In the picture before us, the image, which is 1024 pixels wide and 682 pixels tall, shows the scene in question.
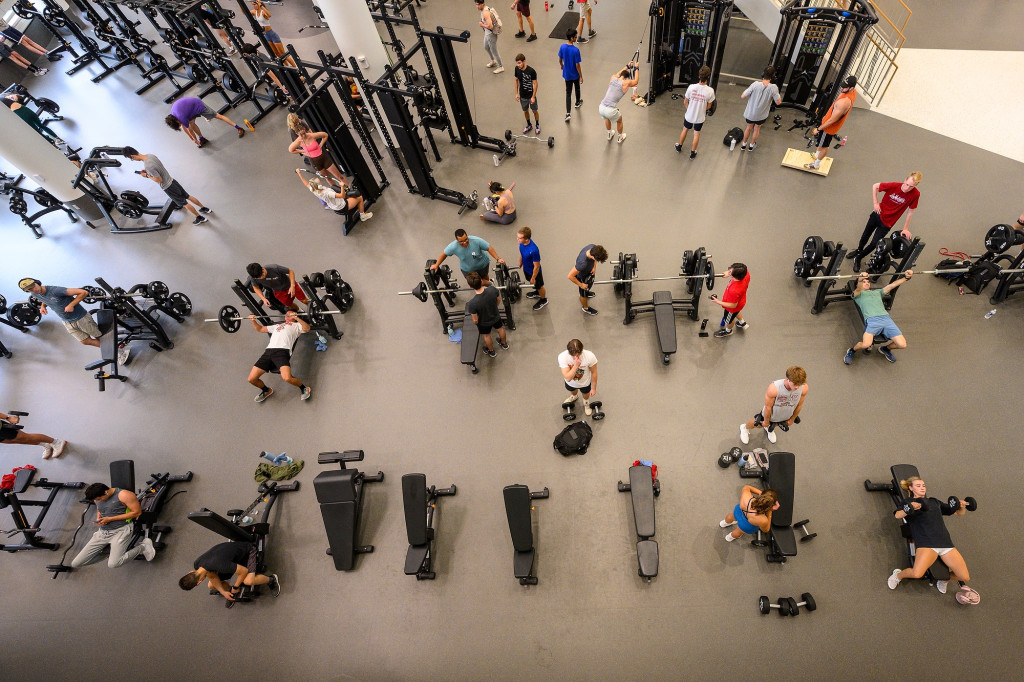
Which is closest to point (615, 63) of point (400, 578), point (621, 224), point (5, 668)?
point (621, 224)

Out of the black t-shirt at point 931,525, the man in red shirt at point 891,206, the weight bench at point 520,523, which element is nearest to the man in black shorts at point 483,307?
the weight bench at point 520,523

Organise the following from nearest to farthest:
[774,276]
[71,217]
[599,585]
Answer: [599,585]
[774,276]
[71,217]

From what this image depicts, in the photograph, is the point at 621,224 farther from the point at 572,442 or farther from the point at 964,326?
the point at 964,326

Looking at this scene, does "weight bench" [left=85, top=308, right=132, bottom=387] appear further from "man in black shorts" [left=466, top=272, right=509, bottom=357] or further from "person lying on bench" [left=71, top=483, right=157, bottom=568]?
"man in black shorts" [left=466, top=272, right=509, bottom=357]

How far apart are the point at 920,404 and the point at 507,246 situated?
19.5ft

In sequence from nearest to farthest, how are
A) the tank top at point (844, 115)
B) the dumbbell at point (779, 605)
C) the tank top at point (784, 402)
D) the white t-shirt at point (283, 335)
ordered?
the dumbbell at point (779, 605) < the tank top at point (784, 402) < the white t-shirt at point (283, 335) < the tank top at point (844, 115)

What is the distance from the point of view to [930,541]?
15.7 feet

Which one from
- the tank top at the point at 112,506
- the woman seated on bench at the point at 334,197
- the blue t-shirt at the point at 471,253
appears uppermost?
the woman seated on bench at the point at 334,197

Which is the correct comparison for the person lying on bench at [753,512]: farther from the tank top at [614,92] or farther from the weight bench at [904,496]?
the tank top at [614,92]

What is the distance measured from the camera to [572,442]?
19.5 feet

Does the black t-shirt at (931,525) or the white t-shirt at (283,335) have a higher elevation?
the white t-shirt at (283,335)

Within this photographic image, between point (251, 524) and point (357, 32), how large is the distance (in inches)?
303

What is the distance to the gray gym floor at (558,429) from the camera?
16.4 ft

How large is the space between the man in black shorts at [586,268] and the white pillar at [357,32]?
468 centimetres
